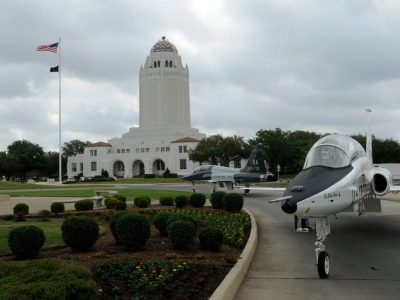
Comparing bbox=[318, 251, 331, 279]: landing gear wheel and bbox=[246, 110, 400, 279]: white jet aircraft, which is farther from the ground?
bbox=[246, 110, 400, 279]: white jet aircraft

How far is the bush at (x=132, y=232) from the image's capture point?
10930mm

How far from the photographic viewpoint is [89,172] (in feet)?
378

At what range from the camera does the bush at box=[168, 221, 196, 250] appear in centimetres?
1105

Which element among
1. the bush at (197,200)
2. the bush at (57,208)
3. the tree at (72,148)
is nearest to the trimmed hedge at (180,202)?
the bush at (197,200)

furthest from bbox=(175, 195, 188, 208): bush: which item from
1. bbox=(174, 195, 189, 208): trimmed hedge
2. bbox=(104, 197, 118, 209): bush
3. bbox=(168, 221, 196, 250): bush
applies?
bbox=(168, 221, 196, 250): bush

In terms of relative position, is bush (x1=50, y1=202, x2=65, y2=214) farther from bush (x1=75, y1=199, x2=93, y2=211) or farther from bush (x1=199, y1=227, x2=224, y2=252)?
bush (x1=199, y1=227, x2=224, y2=252)

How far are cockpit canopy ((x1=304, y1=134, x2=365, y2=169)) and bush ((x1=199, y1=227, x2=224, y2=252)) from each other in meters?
2.87

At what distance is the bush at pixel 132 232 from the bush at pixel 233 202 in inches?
406

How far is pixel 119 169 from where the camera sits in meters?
121

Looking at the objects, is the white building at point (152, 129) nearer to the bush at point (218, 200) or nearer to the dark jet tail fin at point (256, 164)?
the dark jet tail fin at point (256, 164)

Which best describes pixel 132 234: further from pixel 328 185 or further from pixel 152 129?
pixel 152 129

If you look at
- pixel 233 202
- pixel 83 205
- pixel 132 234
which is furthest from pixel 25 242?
pixel 83 205

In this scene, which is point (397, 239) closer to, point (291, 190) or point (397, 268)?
point (397, 268)

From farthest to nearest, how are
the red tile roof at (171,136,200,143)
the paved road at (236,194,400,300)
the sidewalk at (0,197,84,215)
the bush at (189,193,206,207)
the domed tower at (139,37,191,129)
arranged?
the domed tower at (139,37,191,129)
the red tile roof at (171,136,200,143)
the sidewalk at (0,197,84,215)
the bush at (189,193,206,207)
the paved road at (236,194,400,300)
